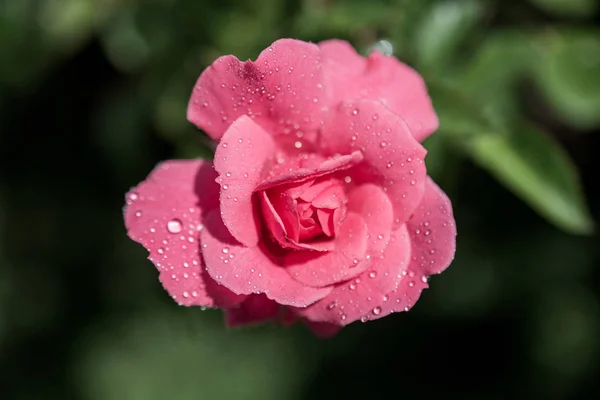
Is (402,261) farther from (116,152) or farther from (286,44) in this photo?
(116,152)

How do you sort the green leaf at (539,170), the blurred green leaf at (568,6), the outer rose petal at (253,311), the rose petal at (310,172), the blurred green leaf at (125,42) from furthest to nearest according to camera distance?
the blurred green leaf at (125,42) → the blurred green leaf at (568,6) → the green leaf at (539,170) → the outer rose petal at (253,311) → the rose petal at (310,172)

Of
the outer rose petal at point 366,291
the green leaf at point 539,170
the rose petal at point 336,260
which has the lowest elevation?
the green leaf at point 539,170

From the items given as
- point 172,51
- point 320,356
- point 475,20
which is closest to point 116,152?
point 172,51

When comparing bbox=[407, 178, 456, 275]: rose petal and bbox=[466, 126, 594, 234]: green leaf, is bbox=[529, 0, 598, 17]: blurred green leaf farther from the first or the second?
bbox=[407, 178, 456, 275]: rose petal

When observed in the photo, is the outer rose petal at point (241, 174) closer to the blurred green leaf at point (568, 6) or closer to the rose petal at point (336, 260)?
the rose petal at point (336, 260)

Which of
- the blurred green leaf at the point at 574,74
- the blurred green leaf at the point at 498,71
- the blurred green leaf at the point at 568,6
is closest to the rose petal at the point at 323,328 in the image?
the blurred green leaf at the point at 498,71
